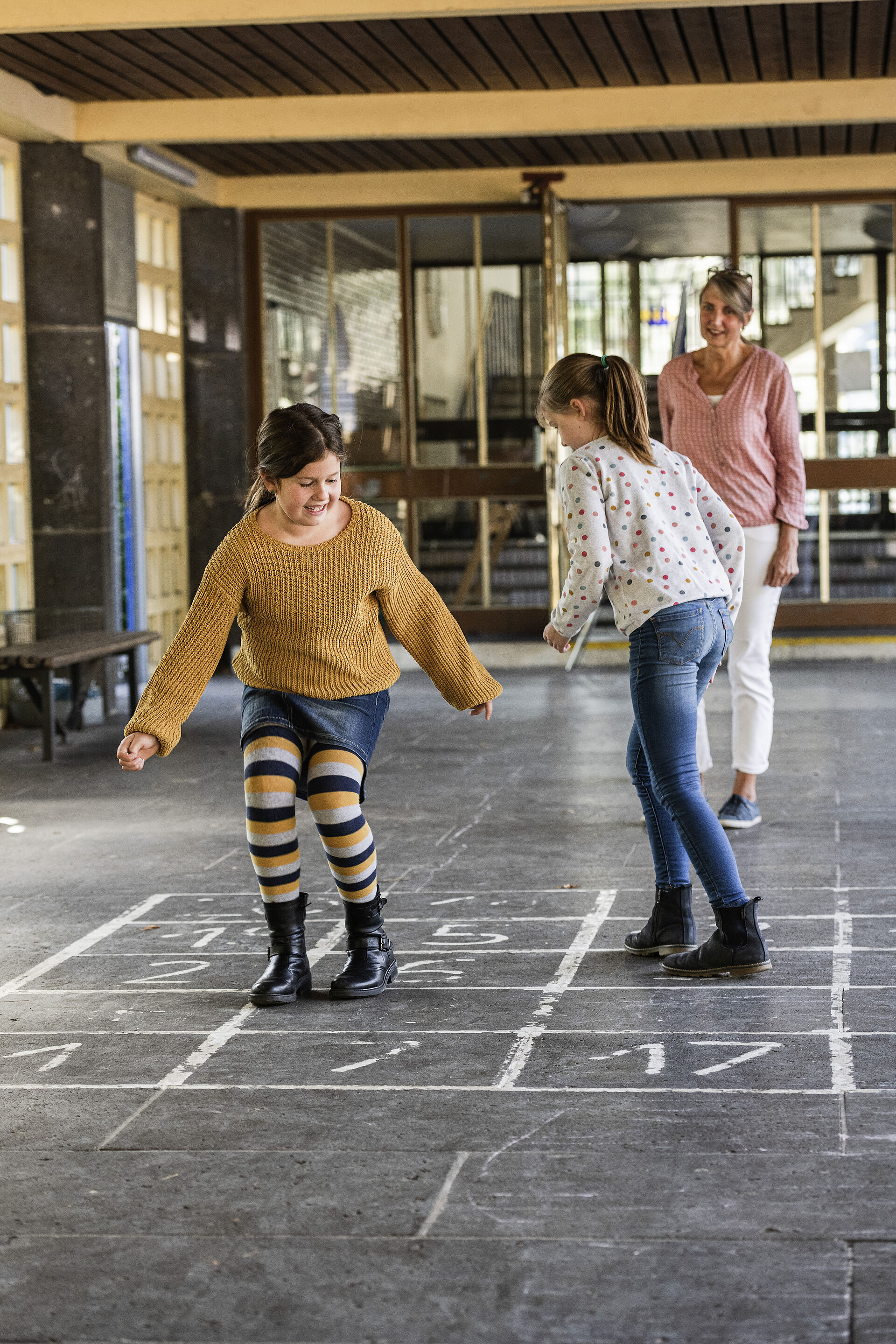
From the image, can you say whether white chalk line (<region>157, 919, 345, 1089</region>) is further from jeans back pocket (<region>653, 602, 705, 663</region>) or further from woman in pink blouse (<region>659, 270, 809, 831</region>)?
woman in pink blouse (<region>659, 270, 809, 831</region>)

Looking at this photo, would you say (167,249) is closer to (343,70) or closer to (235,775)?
(343,70)

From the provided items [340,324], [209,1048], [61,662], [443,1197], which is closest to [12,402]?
[61,662]

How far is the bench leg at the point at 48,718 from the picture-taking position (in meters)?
8.63

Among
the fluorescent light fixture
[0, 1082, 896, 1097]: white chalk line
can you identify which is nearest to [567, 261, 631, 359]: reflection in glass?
the fluorescent light fixture

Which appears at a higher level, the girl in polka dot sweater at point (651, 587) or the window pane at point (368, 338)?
the window pane at point (368, 338)

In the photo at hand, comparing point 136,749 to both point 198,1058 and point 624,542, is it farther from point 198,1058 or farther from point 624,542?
point 624,542

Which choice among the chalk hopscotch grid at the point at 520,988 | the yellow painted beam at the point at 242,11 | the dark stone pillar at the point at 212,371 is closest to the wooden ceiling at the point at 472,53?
the yellow painted beam at the point at 242,11

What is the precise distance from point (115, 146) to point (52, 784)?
4873 millimetres

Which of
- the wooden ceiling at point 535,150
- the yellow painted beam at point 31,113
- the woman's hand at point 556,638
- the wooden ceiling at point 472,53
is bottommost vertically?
the woman's hand at point 556,638

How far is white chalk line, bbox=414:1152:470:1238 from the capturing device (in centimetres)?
276

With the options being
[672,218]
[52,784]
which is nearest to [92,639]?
[52,784]

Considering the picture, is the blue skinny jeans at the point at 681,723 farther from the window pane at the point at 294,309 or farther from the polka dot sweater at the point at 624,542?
the window pane at the point at 294,309

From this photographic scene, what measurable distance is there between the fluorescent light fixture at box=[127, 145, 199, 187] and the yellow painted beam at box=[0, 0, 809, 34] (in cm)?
296

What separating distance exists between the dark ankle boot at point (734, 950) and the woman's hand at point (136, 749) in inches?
55.3
